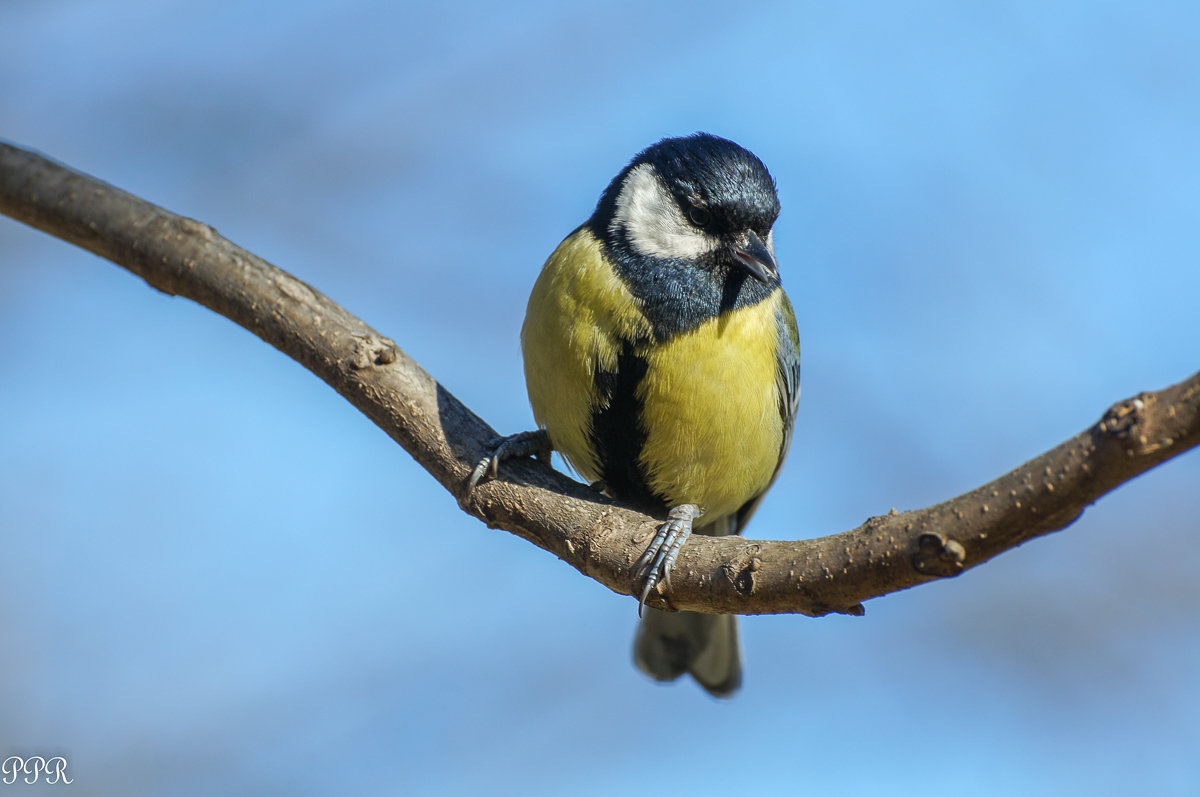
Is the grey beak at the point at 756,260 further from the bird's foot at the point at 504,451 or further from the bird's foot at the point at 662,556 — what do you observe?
the bird's foot at the point at 662,556

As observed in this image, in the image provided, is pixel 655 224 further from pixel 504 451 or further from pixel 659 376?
pixel 504 451

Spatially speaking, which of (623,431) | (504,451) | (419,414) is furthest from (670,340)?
(419,414)

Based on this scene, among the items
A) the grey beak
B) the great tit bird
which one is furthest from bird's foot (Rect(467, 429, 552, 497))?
the grey beak

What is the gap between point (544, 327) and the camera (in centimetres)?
314

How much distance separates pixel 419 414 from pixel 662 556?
0.86 meters

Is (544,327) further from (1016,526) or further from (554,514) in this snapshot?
(1016,526)

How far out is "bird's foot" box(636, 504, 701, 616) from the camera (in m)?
2.39

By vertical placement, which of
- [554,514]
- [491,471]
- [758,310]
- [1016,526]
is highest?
[758,310]

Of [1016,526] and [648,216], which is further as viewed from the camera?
[648,216]

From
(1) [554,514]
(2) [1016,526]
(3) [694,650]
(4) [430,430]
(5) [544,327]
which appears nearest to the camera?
(2) [1016,526]

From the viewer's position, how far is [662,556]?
241 centimetres

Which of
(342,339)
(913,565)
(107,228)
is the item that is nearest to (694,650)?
(342,339)

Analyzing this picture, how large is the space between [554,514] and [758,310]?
1.08 metres

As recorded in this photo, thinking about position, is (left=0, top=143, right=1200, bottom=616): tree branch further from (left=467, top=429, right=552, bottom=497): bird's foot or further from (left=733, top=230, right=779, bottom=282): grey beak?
(left=733, top=230, right=779, bottom=282): grey beak
